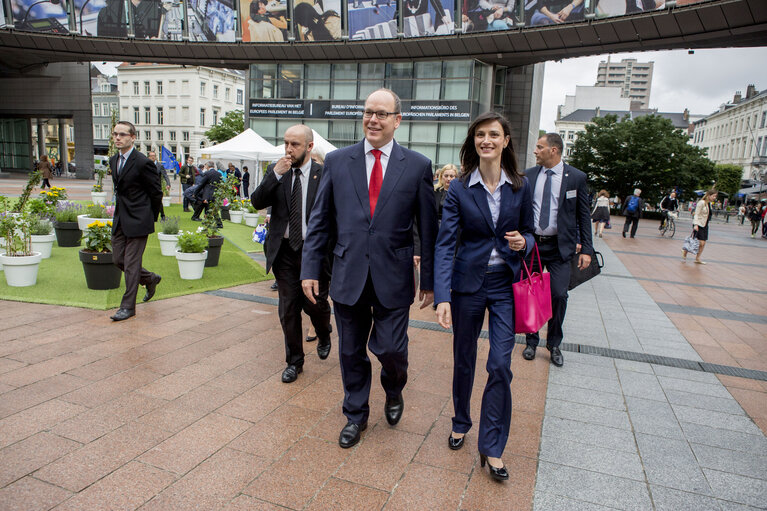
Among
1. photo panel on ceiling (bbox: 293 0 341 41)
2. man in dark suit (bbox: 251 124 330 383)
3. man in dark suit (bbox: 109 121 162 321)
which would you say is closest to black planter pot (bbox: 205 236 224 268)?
man in dark suit (bbox: 109 121 162 321)

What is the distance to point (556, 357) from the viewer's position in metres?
4.81

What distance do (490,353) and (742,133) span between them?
9390cm

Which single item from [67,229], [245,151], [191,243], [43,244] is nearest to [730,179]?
[245,151]

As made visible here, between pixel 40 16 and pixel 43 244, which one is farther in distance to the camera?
pixel 40 16

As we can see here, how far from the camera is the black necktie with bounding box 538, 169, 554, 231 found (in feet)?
15.1

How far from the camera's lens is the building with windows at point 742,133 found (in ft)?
226

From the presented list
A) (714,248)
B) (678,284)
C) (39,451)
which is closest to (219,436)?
(39,451)

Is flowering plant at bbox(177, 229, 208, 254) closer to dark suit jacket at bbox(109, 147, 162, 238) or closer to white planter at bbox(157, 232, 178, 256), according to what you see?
white planter at bbox(157, 232, 178, 256)

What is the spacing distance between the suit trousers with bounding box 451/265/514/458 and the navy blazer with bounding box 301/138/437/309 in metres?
0.32

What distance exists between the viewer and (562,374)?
455 cm

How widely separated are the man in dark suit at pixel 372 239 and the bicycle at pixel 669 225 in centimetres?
2153

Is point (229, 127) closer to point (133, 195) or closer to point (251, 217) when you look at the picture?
point (251, 217)

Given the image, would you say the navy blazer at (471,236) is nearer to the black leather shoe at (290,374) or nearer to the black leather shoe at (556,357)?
the black leather shoe at (290,374)

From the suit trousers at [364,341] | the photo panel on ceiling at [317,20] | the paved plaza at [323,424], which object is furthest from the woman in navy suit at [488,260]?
the photo panel on ceiling at [317,20]
